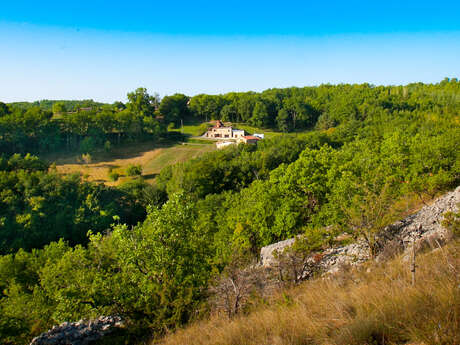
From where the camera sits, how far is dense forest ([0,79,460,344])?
9.34 meters

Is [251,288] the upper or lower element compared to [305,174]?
lower

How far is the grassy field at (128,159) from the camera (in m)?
58.4

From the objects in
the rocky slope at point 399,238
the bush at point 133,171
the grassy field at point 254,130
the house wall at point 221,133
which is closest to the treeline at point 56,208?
the bush at point 133,171

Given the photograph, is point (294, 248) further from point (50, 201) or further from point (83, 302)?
point (50, 201)

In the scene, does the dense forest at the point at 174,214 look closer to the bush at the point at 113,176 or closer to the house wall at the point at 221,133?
the bush at the point at 113,176

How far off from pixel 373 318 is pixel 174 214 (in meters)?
7.11

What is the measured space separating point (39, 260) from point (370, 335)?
23.6 metres

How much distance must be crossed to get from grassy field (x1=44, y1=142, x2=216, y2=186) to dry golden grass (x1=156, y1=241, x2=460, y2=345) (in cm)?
5220

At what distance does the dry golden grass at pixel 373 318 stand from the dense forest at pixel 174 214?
3.82 metres

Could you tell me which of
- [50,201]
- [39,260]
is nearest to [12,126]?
[50,201]

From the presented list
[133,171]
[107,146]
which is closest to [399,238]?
[133,171]

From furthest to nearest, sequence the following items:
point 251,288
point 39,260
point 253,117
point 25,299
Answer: point 253,117
point 39,260
point 25,299
point 251,288

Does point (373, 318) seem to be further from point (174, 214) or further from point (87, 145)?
point (87, 145)

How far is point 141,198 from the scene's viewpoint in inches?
1705
